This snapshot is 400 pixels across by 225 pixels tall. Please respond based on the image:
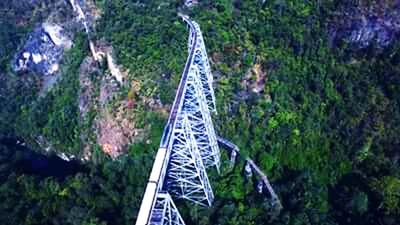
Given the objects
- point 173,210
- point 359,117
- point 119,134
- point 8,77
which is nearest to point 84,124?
point 119,134

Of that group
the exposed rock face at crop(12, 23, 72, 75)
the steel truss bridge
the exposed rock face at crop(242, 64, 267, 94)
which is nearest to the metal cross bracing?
the steel truss bridge

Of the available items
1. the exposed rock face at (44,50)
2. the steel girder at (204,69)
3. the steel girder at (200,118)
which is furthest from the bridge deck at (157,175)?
the exposed rock face at (44,50)

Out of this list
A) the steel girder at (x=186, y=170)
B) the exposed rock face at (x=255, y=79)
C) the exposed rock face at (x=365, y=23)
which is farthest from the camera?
the exposed rock face at (x=365, y=23)

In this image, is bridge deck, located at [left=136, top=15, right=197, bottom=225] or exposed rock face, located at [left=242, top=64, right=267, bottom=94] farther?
exposed rock face, located at [left=242, top=64, right=267, bottom=94]

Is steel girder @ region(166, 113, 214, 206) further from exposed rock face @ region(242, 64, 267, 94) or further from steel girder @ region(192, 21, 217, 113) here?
exposed rock face @ region(242, 64, 267, 94)

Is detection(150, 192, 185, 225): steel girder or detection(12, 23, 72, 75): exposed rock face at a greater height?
detection(12, 23, 72, 75): exposed rock face

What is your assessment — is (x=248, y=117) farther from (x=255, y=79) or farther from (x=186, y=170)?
(x=186, y=170)

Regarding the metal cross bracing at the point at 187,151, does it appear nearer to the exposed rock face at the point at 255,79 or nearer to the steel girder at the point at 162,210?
the steel girder at the point at 162,210
